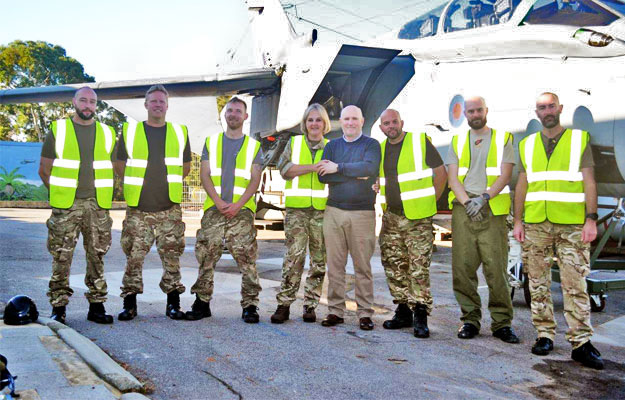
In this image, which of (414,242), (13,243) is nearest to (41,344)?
(414,242)

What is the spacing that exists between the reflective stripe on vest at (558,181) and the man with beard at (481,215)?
23 centimetres

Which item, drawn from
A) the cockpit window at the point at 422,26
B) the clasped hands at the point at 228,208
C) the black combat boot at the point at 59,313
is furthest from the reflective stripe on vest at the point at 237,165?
the cockpit window at the point at 422,26

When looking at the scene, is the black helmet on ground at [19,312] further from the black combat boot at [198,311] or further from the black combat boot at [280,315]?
the black combat boot at [280,315]

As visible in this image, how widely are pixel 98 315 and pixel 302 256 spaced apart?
1754 mm

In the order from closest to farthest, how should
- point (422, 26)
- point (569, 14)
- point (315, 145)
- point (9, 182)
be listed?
point (315, 145) < point (569, 14) < point (422, 26) < point (9, 182)

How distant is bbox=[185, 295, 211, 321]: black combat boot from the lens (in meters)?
4.47

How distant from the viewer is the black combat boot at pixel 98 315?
4273mm

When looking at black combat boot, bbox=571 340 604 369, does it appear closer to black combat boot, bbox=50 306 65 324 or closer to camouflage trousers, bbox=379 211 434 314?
camouflage trousers, bbox=379 211 434 314

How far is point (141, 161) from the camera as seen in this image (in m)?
4.57

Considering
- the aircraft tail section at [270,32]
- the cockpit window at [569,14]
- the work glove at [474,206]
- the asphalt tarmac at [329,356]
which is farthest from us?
the aircraft tail section at [270,32]

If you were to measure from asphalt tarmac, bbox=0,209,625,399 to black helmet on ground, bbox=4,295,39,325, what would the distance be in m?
0.41

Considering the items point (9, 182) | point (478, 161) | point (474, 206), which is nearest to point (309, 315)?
point (474, 206)

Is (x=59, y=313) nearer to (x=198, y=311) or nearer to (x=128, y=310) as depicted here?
(x=128, y=310)

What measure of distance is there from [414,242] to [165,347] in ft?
7.05
